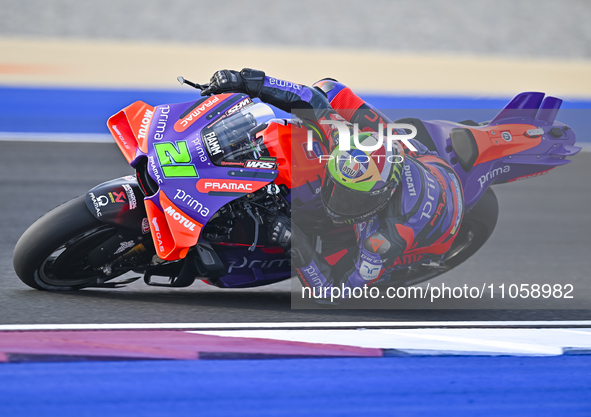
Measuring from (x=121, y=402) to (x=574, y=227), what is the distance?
5059 millimetres

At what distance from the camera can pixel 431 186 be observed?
12.0ft

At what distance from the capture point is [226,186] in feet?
10.8

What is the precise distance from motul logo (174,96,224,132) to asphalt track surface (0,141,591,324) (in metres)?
0.93

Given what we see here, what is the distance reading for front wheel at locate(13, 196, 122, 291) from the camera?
3.43 meters

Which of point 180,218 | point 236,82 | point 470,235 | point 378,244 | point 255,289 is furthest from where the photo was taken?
point 255,289

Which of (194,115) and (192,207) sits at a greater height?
(194,115)

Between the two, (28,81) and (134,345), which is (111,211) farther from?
(28,81)

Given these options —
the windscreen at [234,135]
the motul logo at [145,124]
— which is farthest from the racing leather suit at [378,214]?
the motul logo at [145,124]

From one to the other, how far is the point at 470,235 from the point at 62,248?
2292 millimetres

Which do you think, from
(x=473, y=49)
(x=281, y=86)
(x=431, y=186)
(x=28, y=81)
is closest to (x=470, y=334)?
(x=431, y=186)

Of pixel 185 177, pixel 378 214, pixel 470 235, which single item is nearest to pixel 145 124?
pixel 185 177

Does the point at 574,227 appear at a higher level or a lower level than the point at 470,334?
higher

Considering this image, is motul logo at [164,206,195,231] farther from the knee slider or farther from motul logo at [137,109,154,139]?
the knee slider

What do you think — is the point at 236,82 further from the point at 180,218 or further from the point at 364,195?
the point at 364,195
